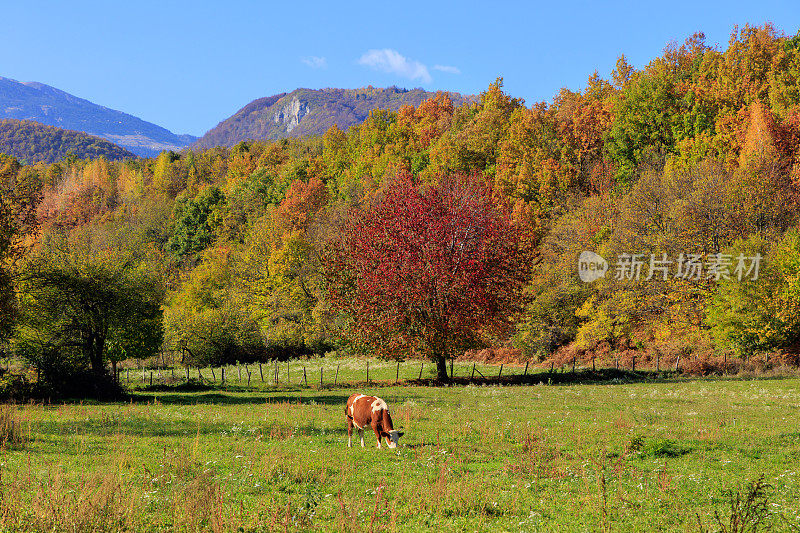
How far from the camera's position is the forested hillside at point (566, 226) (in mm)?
51000

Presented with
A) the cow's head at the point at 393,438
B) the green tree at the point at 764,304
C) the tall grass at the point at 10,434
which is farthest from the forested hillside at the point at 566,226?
the cow's head at the point at 393,438

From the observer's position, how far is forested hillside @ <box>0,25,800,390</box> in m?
51.0

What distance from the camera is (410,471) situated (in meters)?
14.0

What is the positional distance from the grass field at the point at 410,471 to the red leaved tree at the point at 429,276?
16465mm

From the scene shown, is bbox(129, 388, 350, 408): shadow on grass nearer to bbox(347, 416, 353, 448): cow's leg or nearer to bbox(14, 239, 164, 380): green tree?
bbox(14, 239, 164, 380): green tree

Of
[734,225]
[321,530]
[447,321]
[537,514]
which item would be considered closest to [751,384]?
[447,321]

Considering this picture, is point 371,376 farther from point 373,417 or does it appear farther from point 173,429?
point 373,417

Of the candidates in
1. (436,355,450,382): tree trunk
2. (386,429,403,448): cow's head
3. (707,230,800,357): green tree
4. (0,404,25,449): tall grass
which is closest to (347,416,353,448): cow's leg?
(386,429,403,448): cow's head

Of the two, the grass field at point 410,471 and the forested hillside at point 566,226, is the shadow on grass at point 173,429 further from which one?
the forested hillside at point 566,226

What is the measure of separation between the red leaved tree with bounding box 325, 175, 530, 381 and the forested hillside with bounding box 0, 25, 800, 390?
1.64 m

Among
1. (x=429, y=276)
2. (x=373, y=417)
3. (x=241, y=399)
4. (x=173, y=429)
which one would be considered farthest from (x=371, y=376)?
(x=373, y=417)

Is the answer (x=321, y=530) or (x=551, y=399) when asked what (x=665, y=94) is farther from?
(x=321, y=530)

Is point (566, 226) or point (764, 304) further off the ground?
point (566, 226)

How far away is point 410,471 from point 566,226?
65912 mm
